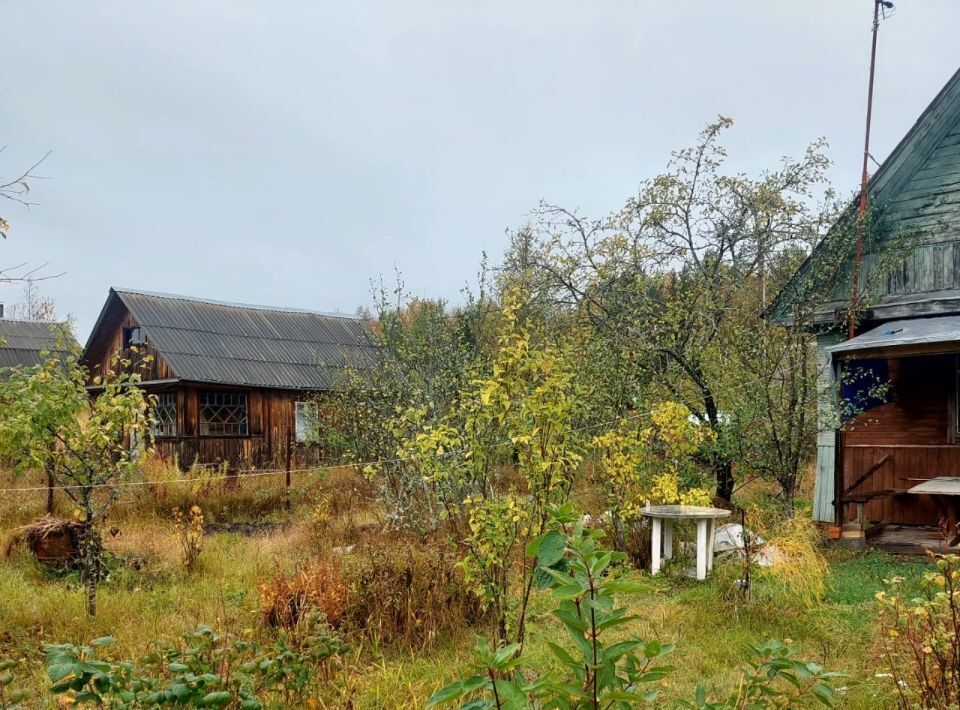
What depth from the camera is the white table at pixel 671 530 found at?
7.61 meters

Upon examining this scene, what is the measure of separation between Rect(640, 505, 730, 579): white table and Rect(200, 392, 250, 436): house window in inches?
472

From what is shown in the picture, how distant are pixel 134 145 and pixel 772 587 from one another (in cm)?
898

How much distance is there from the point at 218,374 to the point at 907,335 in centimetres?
1353

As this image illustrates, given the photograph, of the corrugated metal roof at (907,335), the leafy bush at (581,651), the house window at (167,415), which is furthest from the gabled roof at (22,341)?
the leafy bush at (581,651)

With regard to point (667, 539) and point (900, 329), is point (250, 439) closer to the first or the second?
point (667, 539)

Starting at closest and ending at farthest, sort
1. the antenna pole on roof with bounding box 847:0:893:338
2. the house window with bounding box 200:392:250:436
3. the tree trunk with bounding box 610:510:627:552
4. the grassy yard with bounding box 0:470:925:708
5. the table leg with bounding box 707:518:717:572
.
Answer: the grassy yard with bounding box 0:470:925:708 → the table leg with bounding box 707:518:717:572 → the tree trunk with bounding box 610:510:627:552 → the antenna pole on roof with bounding box 847:0:893:338 → the house window with bounding box 200:392:250:436

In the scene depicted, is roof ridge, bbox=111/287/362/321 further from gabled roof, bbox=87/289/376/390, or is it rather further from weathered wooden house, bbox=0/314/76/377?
weathered wooden house, bbox=0/314/76/377

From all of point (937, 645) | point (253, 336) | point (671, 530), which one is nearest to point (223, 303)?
point (253, 336)

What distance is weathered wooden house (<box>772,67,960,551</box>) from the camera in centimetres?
960

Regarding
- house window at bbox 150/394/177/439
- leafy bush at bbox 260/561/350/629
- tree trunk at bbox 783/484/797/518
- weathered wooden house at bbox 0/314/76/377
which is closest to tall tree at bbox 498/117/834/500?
tree trunk at bbox 783/484/797/518

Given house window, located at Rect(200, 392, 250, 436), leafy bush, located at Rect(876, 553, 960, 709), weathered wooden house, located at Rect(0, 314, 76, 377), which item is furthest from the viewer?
weathered wooden house, located at Rect(0, 314, 76, 377)

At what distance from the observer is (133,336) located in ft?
61.6

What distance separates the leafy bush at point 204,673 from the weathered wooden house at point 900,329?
7.30 meters

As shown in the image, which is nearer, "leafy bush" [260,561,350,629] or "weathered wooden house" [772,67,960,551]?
"leafy bush" [260,561,350,629]
